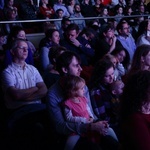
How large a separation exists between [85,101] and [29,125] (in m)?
0.51

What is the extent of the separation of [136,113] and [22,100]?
4.66 feet

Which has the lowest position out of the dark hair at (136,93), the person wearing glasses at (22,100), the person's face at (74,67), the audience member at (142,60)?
the person wearing glasses at (22,100)

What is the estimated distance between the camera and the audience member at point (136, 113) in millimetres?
1620

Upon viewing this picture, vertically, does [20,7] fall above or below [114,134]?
above

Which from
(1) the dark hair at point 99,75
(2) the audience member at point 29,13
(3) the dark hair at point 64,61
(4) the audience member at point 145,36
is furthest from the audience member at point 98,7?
(3) the dark hair at point 64,61

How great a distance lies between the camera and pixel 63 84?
235 cm

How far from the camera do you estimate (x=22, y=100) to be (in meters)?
2.89

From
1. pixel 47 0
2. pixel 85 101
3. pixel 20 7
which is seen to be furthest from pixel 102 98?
pixel 47 0

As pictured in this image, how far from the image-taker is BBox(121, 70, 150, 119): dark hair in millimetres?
1677

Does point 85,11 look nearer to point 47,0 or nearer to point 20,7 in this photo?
point 47,0

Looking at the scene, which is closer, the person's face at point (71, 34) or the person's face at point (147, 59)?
the person's face at point (147, 59)

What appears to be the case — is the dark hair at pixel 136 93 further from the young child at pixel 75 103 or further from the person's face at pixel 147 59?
the person's face at pixel 147 59

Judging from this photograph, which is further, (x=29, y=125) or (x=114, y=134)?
(x=29, y=125)

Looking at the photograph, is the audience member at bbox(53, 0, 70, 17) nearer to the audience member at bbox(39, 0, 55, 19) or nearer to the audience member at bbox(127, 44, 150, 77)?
Answer: the audience member at bbox(39, 0, 55, 19)
